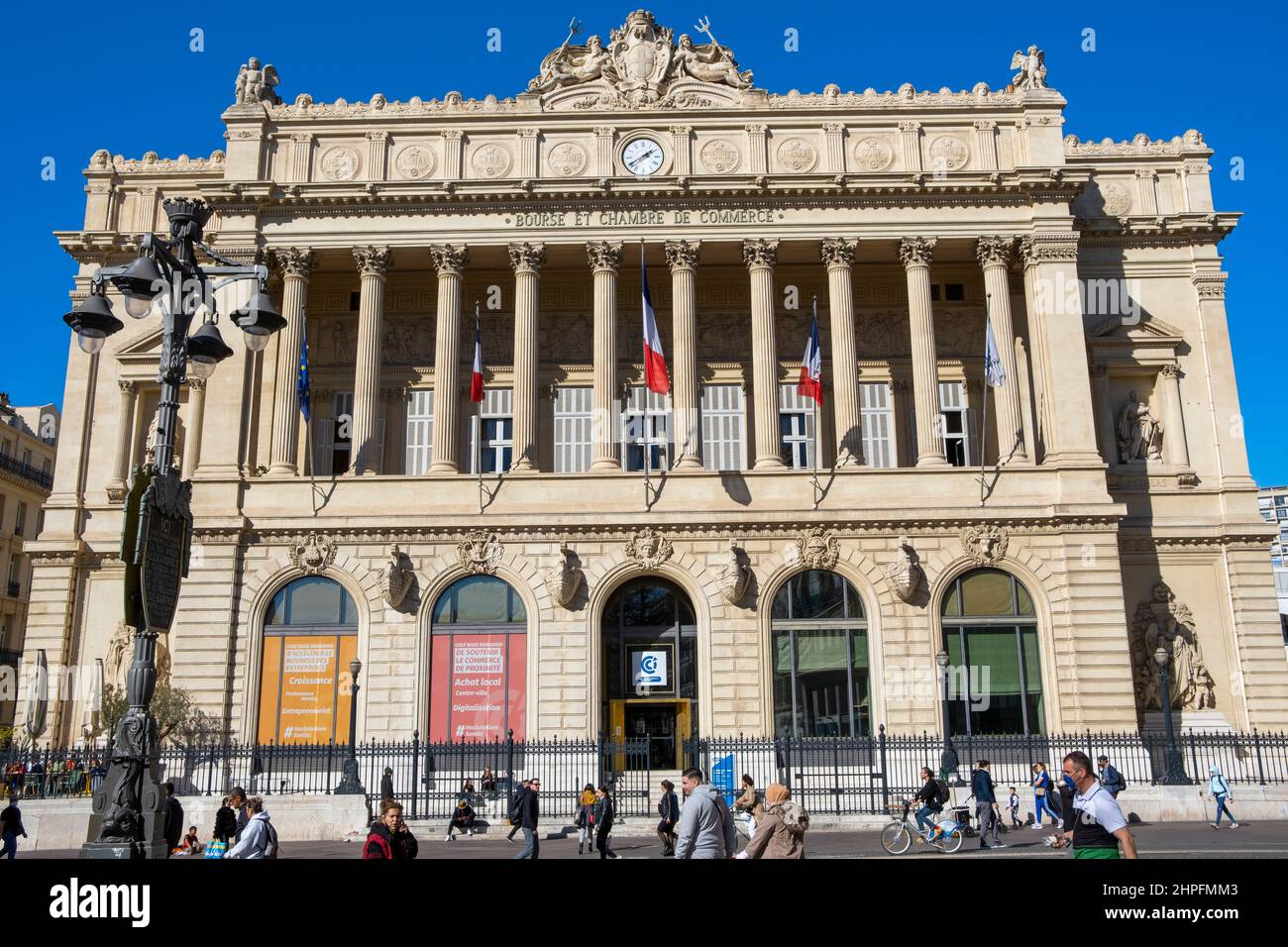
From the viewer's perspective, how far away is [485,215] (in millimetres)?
36750

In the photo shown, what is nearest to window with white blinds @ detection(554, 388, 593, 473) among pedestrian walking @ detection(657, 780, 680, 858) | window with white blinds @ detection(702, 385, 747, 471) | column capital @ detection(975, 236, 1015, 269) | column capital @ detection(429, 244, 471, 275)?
window with white blinds @ detection(702, 385, 747, 471)

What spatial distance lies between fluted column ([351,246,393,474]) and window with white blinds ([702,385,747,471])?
10476 mm

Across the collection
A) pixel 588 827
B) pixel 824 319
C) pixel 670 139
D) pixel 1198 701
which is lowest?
pixel 588 827

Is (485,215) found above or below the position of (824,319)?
above

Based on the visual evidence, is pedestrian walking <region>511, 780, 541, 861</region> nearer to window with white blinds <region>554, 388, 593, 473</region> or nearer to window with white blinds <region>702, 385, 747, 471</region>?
window with white blinds <region>554, 388, 593, 473</region>

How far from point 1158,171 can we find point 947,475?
15.5 m

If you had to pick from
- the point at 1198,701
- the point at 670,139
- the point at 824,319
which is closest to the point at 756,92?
the point at 670,139

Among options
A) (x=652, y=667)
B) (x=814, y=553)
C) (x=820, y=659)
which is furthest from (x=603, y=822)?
(x=814, y=553)

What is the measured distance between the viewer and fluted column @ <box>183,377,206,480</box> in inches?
1469

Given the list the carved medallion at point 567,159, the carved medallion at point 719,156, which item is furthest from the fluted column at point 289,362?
the carved medallion at point 719,156

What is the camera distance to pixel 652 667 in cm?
3319
